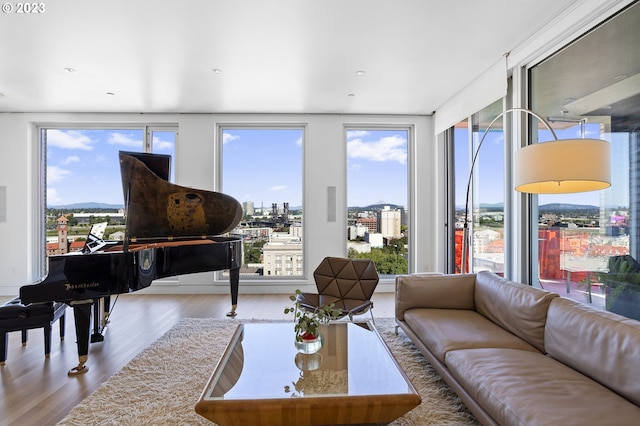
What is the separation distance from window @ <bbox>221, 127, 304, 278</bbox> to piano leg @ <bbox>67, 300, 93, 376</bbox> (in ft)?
9.19

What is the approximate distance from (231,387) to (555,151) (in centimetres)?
230

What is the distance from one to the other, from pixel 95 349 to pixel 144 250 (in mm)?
1120

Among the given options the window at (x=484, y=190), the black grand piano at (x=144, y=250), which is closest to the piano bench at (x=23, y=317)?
the black grand piano at (x=144, y=250)

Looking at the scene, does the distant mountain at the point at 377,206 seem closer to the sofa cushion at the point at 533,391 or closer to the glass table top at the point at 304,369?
the glass table top at the point at 304,369

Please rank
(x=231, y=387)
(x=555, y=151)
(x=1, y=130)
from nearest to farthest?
(x=231, y=387)
(x=555, y=151)
(x=1, y=130)

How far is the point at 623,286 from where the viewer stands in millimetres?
2318

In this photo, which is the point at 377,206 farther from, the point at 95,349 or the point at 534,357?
the point at 95,349

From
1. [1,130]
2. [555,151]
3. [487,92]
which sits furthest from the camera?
[1,130]

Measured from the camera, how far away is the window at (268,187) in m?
5.32

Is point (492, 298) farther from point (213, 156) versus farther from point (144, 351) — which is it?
point (213, 156)

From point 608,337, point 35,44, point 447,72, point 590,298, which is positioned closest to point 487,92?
point 447,72

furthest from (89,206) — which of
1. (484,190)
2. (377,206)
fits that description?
(484,190)

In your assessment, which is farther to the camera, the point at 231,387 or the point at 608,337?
the point at 231,387

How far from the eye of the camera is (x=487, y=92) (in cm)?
363
